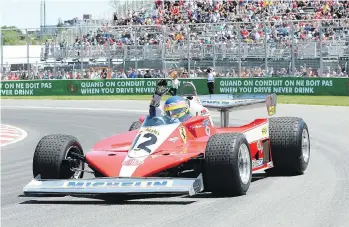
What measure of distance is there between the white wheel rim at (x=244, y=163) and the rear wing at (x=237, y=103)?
9.73 feet

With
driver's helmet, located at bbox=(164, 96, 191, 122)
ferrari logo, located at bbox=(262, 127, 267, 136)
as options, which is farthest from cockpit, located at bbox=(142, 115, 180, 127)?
ferrari logo, located at bbox=(262, 127, 267, 136)

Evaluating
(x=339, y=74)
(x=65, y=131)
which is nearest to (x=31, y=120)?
(x=65, y=131)

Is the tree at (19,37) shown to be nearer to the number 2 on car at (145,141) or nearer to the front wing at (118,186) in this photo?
the number 2 on car at (145,141)

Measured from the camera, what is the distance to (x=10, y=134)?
75.7ft

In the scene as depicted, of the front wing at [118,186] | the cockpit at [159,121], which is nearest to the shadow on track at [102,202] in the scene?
the front wing at [118,186]

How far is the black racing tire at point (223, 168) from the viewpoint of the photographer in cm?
980

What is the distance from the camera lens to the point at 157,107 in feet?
37.0

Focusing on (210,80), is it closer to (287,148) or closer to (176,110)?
(287,148)

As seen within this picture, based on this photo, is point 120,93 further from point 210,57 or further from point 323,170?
point 323,170

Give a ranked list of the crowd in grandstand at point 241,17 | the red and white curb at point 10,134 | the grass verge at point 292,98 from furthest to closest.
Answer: the crowd in grandstand at point 241,17, the grass verge at point 292,98, the red and white curb at point 10,134

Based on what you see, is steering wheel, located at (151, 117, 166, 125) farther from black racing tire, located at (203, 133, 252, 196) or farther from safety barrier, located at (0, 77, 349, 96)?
safety barrier, located at (0, 77, 349, 96)

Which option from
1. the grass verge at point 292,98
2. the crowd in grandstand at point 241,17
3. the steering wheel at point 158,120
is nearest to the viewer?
the steering wheel at point 158,120

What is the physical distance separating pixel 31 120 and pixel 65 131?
5546 millimetres

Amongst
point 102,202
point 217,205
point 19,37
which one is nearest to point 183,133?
point 102,202
